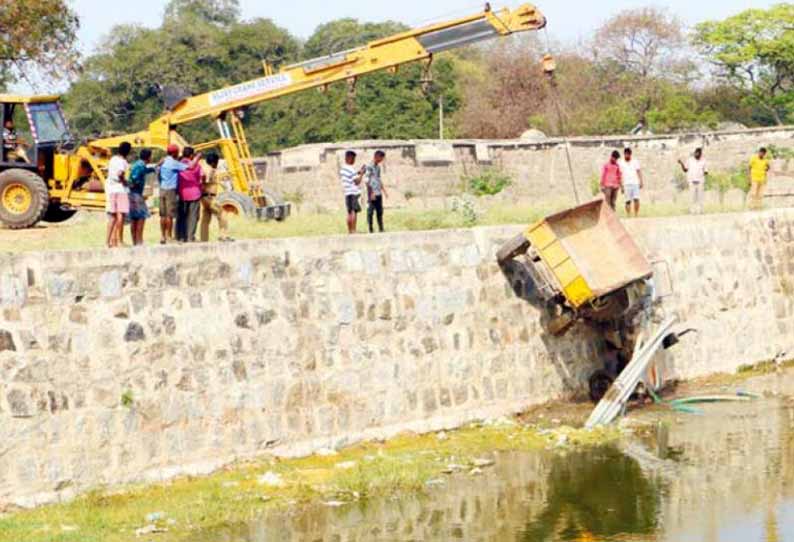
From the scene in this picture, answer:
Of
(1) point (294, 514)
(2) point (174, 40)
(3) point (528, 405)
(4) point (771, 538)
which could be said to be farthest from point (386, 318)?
(2) point (174, 40)

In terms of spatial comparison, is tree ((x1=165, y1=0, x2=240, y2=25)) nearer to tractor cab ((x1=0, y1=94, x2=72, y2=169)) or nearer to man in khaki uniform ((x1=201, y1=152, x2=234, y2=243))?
tractor cab ((x1=0, y1=94, x2=72, y2=169))

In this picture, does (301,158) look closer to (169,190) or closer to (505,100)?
(169,190)

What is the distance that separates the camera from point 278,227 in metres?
22.1

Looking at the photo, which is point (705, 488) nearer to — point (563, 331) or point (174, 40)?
point (563, 331)

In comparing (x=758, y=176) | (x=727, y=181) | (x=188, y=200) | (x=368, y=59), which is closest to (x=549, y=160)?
(x=727, y=181)

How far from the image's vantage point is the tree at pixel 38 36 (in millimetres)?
36969

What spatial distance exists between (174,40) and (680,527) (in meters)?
44.8

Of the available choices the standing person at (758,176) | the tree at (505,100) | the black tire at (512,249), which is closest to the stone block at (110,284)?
the black tire at (512,249)

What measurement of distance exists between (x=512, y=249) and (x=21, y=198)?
7.70 metres

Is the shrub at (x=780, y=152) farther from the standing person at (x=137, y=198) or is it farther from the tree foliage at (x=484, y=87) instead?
the standing person at (x=137, y=198)

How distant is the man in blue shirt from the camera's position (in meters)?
17.9

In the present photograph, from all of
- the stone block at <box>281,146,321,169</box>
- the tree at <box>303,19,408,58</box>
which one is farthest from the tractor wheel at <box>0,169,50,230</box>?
the tree at <box>303,19,408,58</box>

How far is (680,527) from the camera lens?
15016 millimetres

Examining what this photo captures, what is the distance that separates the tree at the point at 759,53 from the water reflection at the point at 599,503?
35983mm
